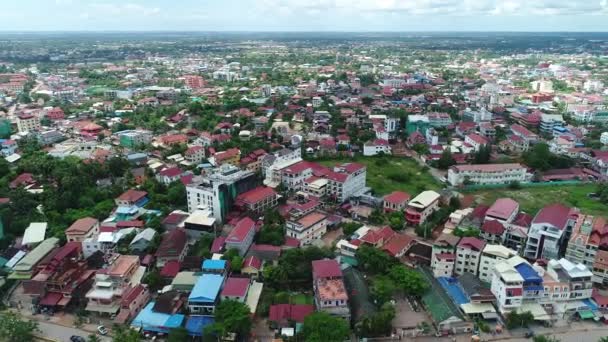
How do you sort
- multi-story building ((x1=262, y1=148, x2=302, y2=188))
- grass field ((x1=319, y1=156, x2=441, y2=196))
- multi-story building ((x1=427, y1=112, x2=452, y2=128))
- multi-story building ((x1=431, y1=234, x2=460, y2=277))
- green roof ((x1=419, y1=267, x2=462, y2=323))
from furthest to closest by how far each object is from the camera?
multi-story building ((x1=427, y1=112, x2=452, y2=128))
grass field ((x1=319, y1=156, x2=441, y2=196))
multi-story building ((x1=262, y1=148, x2=302, y2=188))
multi-story building ((x1=431, y1=234, x2=460, y2=277))
green roof ((x1=419, y1=267, x2=462, y2=323))

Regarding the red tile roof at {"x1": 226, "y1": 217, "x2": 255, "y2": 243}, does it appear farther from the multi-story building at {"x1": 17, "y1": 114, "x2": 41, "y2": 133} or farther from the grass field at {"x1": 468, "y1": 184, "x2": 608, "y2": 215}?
the multi-story building at {"x1": 17, "y1": 114, "x2": 41, "y2": 133}

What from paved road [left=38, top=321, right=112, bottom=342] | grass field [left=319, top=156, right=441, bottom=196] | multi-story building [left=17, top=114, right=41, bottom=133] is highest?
multi-story building [left=17, top=114, right=41, bottom=133]

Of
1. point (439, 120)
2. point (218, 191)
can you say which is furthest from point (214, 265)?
point (439, 120)

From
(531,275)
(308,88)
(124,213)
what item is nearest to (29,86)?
(308,88)

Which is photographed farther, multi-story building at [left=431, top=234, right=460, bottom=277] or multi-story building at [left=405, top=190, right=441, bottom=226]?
multi-story building at [left=405, top=190, right=441, bottom=226]

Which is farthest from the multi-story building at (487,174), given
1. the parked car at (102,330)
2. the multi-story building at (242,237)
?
the parked car at (102,330)

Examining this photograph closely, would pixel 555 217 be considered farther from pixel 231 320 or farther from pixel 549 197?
pixel 231 320

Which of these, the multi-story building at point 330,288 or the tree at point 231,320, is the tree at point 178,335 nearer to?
the tree at point 231,320

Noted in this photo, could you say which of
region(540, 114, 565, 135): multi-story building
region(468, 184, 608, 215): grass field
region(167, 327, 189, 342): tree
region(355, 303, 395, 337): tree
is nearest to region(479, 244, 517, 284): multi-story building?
region(355, 303, 395, 337): tree
